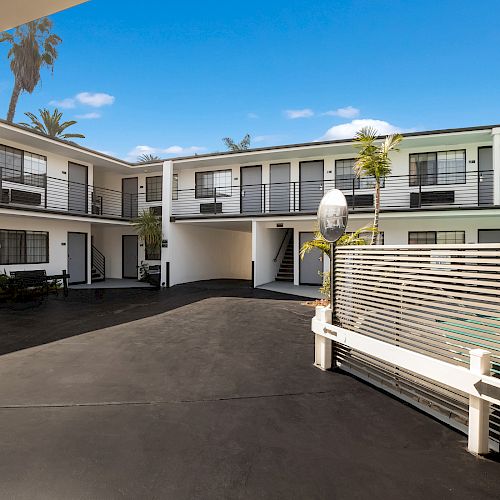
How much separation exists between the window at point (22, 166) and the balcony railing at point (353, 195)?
20.5 ft

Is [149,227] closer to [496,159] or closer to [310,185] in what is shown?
[310,185]

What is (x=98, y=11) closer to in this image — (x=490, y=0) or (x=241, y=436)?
(x=490, y=0)

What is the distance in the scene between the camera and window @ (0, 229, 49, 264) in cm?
1405

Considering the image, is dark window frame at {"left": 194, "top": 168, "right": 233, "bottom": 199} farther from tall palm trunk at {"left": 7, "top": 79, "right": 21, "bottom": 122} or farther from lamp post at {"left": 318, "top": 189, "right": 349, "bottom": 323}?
tall palm trunk at {"left": 7, "top": 79, "right": 21, "bottom": 122}

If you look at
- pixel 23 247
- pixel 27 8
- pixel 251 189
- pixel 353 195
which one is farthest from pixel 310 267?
pixel 27 8

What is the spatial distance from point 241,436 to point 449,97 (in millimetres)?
22573

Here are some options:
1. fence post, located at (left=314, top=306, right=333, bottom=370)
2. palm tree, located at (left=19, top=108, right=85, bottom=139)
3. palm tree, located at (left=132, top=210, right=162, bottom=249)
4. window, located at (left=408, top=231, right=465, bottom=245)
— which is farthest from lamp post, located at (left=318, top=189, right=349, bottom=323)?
palm tree, located at (left=19, top=108, right=85, bottom=139)

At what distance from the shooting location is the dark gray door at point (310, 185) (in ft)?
53.2

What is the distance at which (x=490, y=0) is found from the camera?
12.3m

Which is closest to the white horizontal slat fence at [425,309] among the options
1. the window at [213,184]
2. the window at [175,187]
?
the window at [213,184]

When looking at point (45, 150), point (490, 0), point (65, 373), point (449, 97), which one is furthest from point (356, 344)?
point (449, 97)

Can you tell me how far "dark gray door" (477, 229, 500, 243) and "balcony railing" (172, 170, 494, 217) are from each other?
4.09ft

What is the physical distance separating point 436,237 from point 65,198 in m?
16.6

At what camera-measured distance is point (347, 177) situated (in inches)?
622
